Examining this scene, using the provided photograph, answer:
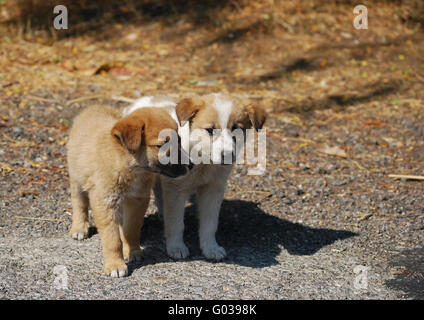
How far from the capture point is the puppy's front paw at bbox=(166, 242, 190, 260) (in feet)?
17.9

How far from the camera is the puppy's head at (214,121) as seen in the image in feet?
16.6

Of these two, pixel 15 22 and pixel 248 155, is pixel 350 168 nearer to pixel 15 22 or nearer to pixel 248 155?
pixel 248 155

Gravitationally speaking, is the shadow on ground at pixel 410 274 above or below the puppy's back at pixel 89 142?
below

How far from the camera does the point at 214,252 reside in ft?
18.0

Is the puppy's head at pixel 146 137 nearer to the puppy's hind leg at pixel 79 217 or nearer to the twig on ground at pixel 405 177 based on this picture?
the puppy's hind leg at pixel 79 217

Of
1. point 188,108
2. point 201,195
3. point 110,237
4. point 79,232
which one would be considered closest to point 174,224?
point 201,195

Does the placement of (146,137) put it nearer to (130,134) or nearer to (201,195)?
(130,134)

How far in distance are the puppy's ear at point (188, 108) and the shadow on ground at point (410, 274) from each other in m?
2.10

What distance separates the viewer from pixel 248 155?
25.8 ft

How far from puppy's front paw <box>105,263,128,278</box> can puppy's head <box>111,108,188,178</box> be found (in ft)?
2.66

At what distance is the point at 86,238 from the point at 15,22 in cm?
700

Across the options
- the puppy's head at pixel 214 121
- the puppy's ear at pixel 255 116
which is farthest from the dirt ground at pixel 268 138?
the puppy's ear at pixel 255 116

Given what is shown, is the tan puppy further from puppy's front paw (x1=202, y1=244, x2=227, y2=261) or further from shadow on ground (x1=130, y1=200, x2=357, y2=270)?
puppy's front paw (x1=202, y1=244, x2=227, y2=261)

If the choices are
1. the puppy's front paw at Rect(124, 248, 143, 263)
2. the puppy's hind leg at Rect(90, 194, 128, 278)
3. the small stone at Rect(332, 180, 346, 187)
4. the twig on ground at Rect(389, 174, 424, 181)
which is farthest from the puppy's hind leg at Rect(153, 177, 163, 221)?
the twig on ground at Rect(389, 174, 424, 181)
